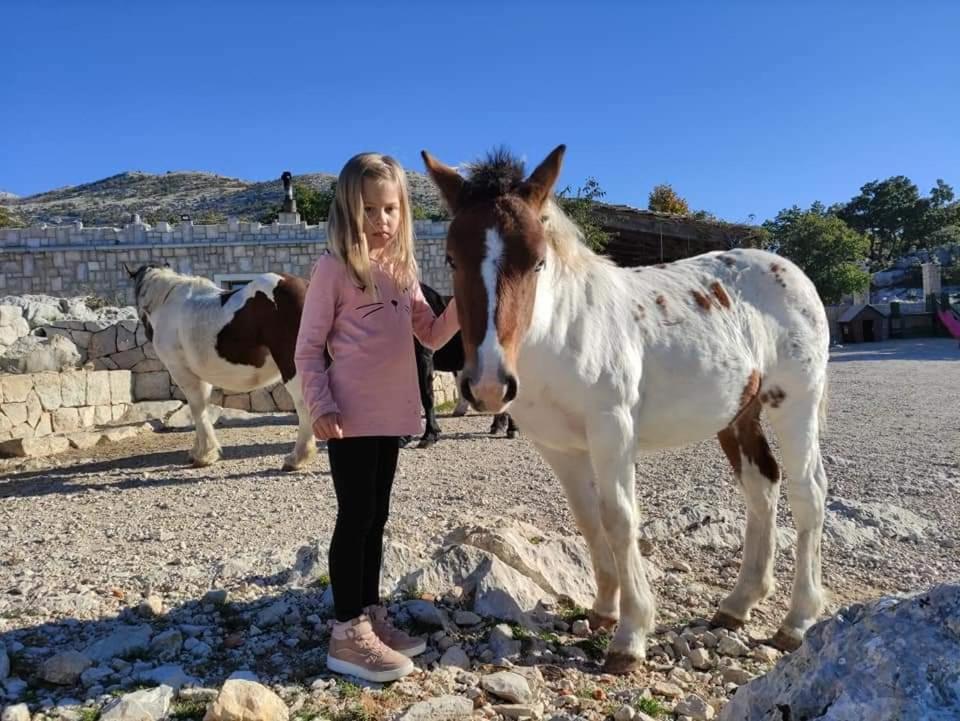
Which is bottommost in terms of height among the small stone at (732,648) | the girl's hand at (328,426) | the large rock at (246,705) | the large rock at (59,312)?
the small stone at (732,648)

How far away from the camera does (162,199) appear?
198ft

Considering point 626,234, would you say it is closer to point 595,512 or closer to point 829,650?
point 595,512

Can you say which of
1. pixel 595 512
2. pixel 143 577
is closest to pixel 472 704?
pixel 595 512

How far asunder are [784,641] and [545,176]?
91.8 inches

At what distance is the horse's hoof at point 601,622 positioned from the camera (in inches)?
120

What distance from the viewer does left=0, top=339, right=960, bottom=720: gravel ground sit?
3.57 meters

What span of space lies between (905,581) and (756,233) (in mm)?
15005

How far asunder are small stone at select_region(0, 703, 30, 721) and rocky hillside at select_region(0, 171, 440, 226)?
45.5 m

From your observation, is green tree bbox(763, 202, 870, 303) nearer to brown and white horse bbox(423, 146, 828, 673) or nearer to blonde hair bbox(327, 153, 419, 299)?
brown and white horse bbox(423, 146, 828, 673)

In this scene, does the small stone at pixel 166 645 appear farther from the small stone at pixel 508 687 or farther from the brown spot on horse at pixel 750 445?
the brown spot on horse at pixel 750 445

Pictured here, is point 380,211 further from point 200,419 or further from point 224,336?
point 200,419

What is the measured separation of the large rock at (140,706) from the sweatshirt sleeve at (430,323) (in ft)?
5.15

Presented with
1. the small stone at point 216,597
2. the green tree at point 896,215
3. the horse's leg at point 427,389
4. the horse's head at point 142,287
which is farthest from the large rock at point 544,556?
the green tree at point 896,215

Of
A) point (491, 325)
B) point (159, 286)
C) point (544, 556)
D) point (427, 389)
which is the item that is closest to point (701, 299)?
point (491, 325)
